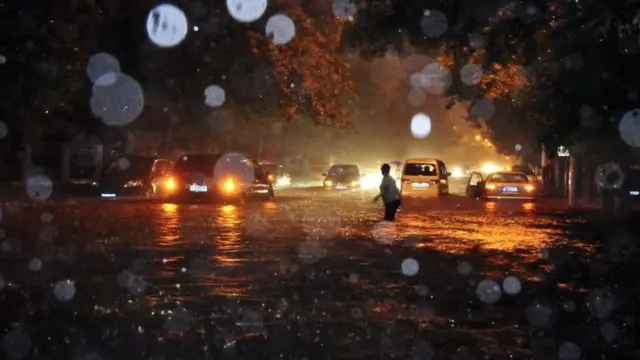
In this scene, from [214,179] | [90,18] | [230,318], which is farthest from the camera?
[214,179]

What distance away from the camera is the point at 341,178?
52188 mm

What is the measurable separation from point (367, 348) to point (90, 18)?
22.1 metres

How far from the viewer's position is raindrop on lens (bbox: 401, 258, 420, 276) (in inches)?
568

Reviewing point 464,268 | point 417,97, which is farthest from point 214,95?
point 417,97

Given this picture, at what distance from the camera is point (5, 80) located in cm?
2455

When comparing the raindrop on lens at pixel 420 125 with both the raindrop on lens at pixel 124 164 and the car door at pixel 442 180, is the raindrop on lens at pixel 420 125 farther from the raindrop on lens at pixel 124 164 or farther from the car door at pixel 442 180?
the raindrop on lens at pixel 124 164

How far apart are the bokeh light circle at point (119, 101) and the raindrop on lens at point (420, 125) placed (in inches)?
2205

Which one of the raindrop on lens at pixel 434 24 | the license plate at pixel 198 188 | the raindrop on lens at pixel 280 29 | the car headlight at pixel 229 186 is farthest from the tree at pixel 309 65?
the raindrop on lens at pixel 434 24

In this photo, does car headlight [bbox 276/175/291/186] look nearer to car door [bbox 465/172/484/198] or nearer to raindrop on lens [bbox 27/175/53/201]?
car door [bbox 465/172/484/198]

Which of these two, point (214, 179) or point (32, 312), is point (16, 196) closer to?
point (214, 179)

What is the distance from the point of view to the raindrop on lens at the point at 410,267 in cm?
1442

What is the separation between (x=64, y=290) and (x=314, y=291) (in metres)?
3.13

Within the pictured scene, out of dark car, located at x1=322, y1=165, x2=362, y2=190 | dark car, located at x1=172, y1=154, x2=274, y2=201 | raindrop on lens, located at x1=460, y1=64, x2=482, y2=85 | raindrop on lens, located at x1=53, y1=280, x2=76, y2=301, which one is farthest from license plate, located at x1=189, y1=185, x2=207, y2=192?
dark car, located at x1=322, y1=165, x2=362, y2=190

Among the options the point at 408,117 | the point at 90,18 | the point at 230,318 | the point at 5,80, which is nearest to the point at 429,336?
the point at 230,318
